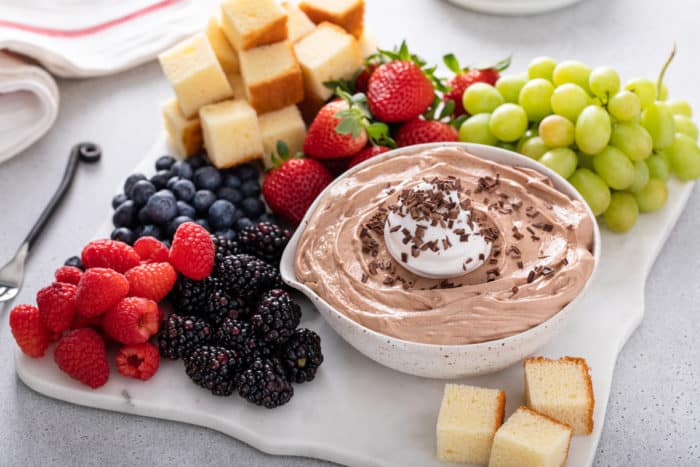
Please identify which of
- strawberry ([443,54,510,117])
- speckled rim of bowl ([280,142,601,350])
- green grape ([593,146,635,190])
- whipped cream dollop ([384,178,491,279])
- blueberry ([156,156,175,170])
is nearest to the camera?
speckled rim of bowl ([280,142,601,350])

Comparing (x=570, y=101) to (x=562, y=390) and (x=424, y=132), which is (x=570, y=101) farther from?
(x=562, y=390)

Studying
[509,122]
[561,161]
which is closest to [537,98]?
[509,122]

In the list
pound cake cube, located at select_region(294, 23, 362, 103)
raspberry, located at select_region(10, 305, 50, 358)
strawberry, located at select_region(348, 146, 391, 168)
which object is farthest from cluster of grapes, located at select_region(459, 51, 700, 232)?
raspberry, located at select_region(10, 305, 50, 358)

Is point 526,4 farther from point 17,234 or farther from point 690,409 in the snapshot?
point 17,234

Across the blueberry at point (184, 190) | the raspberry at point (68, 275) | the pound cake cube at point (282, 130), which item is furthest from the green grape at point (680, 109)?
the raspberry at point (68, 275)

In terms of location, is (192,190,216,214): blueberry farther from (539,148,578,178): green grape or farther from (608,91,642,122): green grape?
(608,91,642,122): green grape

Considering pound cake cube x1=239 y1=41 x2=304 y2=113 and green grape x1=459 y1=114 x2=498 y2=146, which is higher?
pound cake cube x1=239 y1=41 x2=304 y2=113
